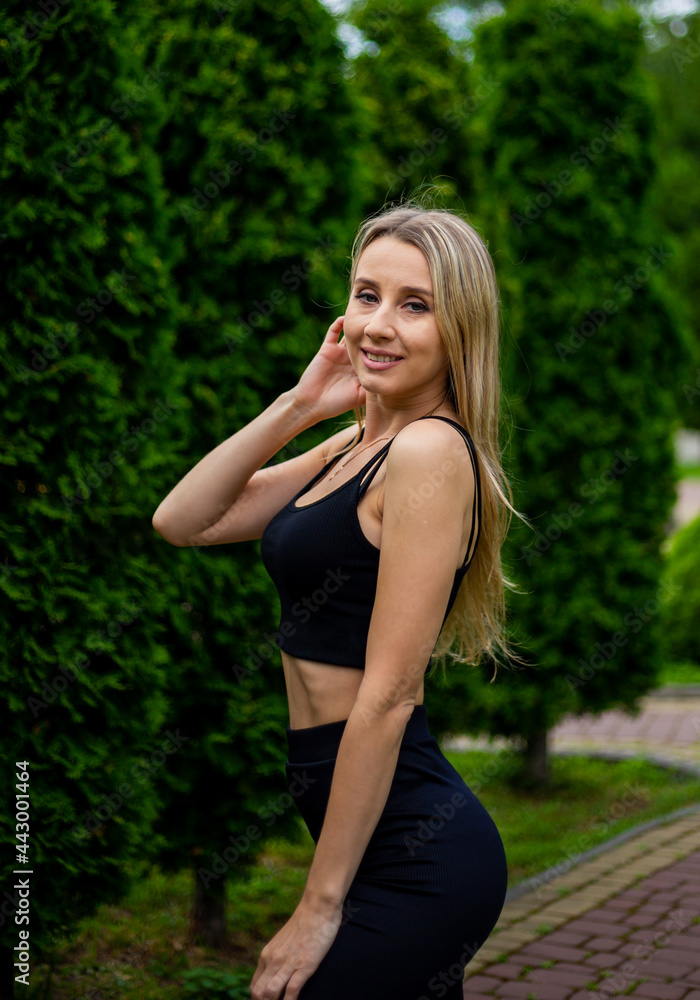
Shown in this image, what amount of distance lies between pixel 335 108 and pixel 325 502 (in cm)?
328

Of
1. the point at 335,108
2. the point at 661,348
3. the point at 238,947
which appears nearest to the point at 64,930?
the point at 238,947

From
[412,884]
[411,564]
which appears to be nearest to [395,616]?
[411,564]

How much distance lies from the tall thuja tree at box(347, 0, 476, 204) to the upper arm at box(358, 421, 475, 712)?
601 cm

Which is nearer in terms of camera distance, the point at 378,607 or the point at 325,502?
the point at 378,607

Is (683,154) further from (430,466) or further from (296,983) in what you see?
(296,983)

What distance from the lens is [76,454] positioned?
3447 millimetres

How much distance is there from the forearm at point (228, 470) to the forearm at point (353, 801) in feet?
2.85

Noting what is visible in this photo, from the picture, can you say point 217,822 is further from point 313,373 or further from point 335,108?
point 335,108

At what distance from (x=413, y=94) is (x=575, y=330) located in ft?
8.41

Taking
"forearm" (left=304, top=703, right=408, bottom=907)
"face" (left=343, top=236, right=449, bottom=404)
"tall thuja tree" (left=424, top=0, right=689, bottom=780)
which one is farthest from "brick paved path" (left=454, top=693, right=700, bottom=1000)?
"face" (left=343, top=236, right=449, bottom=404)

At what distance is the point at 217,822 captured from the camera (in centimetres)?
437

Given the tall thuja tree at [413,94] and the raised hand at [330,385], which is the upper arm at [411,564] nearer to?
the raised hand at [330,385]

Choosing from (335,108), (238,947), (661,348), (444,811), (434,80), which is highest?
(434,80)

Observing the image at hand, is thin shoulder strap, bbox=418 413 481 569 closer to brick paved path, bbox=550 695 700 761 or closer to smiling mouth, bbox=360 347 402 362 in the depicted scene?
smiling mouth, bbox=360 347 402 362
